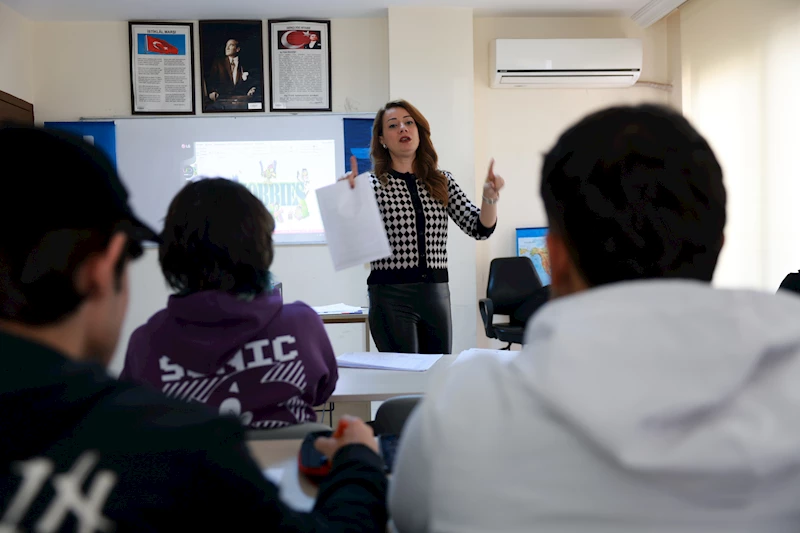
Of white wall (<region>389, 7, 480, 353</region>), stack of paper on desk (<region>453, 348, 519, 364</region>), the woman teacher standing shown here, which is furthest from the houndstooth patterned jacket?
white wall (<region>389, 7, 480, 353</region>)

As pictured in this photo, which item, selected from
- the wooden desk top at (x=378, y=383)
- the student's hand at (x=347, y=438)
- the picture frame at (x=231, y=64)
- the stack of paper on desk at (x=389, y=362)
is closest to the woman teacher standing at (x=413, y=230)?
the stack of paper on desk at (x=389, y=362)

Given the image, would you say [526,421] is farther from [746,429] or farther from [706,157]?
[706,157]

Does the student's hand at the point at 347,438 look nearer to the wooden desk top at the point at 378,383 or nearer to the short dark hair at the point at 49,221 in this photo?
the short dark hair at the point at 49,221

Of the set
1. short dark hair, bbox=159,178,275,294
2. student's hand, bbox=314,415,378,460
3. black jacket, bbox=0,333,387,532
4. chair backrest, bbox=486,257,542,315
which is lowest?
chair backrest, bbox=486,257,542,315

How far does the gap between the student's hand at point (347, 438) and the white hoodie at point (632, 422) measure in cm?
27

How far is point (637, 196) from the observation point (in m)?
0.65

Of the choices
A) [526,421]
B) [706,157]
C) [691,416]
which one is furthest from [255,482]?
[706,157]

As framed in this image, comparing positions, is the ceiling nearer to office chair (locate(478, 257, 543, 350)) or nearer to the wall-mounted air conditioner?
the wall-mounted air conditioner

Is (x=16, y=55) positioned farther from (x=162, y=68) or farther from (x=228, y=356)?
(x=228, y=356)

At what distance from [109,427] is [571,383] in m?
0.39

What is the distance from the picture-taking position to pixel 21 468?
51 centimetres

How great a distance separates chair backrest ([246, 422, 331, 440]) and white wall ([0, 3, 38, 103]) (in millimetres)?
4654

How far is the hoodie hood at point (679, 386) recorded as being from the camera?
0.54 meters

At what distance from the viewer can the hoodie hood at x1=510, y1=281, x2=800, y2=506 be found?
0.54 metres
